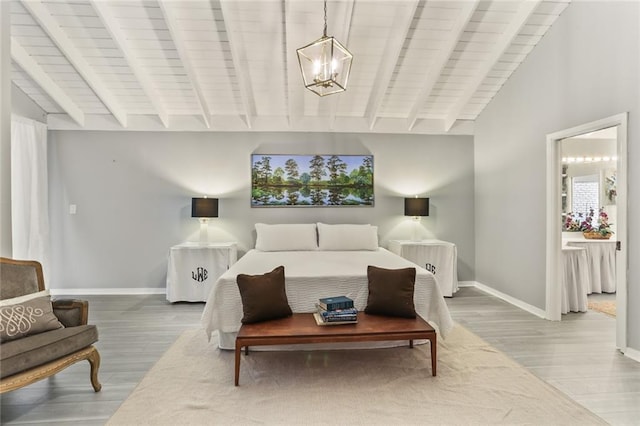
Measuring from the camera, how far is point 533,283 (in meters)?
3.94

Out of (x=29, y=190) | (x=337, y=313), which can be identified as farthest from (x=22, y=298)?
(x=29, y=190)

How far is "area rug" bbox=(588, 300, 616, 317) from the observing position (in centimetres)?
386

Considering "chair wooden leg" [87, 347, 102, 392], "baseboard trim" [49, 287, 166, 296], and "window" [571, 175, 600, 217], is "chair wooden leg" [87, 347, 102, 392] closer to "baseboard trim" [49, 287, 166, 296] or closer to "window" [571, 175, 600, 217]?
"baseboard trim" [49, 287, 166, 296]

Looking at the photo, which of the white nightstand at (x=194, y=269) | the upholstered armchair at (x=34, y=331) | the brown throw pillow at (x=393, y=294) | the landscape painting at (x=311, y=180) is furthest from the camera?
the landscape painting at (x=311, y=180)

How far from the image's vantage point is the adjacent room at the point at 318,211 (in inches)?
90.9

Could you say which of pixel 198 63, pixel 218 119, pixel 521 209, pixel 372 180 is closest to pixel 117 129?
pixel 218 119

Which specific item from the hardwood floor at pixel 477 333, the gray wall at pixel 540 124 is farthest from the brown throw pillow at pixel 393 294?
the gray wall at pixel 540 124

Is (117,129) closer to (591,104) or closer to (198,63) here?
(198,63)

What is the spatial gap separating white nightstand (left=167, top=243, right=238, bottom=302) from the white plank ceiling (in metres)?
1.76

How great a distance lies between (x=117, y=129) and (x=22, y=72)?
1.15m

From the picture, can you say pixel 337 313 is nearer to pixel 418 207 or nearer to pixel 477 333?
pixel 477 333

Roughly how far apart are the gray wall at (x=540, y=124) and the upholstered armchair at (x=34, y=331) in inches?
164

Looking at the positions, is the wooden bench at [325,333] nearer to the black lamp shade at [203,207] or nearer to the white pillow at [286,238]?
the white pillow at [286,238]

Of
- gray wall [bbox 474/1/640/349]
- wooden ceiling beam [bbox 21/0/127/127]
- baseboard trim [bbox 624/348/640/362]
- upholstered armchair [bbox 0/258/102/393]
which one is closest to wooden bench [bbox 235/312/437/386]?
upholstered armchair [bbox 0/258/102/393]
